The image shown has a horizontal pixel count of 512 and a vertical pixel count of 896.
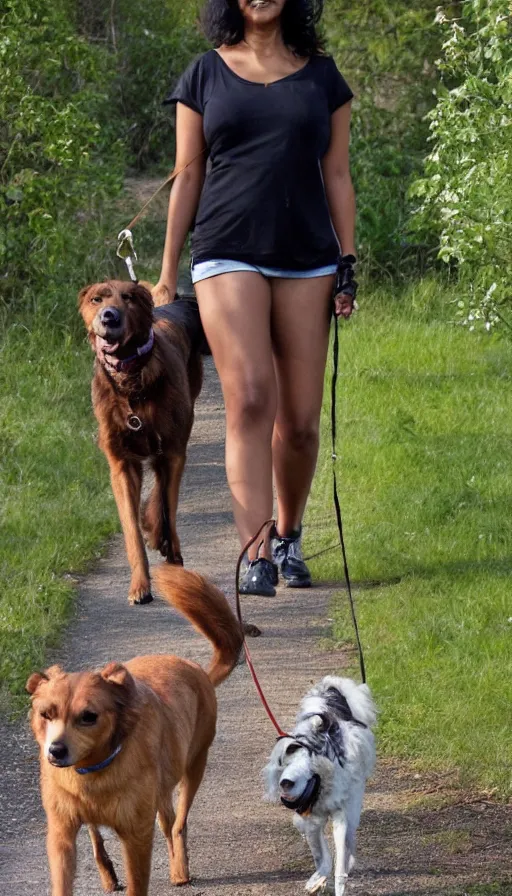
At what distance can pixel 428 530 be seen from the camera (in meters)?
6.69

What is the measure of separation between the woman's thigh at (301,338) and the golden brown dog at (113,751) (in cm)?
167

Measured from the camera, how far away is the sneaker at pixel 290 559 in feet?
18.6

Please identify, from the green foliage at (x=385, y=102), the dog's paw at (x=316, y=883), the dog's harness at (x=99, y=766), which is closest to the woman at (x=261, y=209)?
the dog's paw at (x=316, y=883)

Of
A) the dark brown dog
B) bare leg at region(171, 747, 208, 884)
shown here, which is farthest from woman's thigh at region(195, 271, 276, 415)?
bare leg at region(171, 747, 208, 884)

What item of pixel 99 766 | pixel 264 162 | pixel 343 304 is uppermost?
pixel 264 162

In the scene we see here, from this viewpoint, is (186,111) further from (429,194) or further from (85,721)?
(429,194)

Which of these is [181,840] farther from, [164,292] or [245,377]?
[164,292]

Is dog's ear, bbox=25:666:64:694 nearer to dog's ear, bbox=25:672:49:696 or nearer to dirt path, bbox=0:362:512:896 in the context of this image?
dog's ear, bbox=25:672:49:696

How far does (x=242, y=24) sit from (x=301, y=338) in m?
1.14

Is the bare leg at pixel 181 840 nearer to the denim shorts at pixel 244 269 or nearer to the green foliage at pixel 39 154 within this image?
the denim shorts at pixel 244 269

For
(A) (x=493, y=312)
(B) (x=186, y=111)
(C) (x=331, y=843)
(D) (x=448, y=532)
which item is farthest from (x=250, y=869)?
(A) (x=493, y=312)

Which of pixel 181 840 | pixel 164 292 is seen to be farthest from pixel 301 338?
pixel 181 840

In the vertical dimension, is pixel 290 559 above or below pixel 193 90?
below

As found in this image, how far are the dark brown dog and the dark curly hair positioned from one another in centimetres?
133
